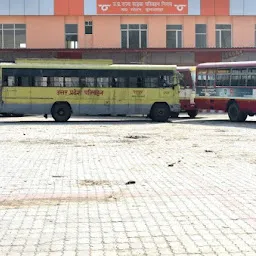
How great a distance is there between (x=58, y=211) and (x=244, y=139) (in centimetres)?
1111

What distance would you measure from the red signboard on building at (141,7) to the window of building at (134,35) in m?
1.21

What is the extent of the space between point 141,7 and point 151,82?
13.9 metres

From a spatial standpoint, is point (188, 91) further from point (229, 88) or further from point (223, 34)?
point (223, 34)

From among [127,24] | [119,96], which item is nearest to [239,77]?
[119,96]

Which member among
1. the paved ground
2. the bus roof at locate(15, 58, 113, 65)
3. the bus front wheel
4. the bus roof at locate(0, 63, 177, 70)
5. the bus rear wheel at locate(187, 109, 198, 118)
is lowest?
the paved ground

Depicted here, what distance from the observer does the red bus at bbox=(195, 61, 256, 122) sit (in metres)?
24.3

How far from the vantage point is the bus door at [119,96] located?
26016mm

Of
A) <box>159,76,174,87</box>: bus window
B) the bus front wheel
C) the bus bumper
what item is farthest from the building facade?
the bus front wheel

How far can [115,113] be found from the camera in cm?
2608

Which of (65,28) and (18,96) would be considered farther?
(65,28)

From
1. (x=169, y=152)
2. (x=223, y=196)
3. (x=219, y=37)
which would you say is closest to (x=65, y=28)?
(x=219, y=37)

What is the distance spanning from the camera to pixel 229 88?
2527cm

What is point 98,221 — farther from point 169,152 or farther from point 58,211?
point 169,152

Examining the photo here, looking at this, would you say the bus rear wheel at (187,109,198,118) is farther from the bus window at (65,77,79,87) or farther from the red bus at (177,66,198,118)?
the bus window at (65,77,79,87)
